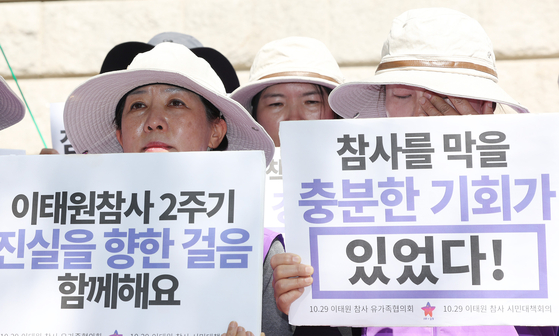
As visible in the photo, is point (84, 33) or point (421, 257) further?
point (84, 33)

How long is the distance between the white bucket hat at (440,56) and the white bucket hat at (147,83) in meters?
0.43

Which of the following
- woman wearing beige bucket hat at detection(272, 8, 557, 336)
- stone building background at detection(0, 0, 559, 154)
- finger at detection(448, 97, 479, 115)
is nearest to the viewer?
woman wearing beige bucket hat at detection(272, 8, 557, 336)

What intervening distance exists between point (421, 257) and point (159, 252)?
2.25ft

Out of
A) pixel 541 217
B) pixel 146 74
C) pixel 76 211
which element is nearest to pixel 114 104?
pixel 146 74

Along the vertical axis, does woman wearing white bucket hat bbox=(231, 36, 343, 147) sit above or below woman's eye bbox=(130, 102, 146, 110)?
above

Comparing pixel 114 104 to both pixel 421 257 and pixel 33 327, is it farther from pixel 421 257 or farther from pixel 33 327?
pixel 421 257

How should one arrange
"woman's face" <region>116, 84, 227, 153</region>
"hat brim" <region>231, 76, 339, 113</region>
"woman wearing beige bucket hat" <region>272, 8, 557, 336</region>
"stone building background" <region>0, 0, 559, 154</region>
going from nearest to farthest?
1. "woman wearing beige bucket hat" <region>272, 8, 557, 336</region>
2. "woman's face" <region>116, 84, 227, 153</region>
3. "hat brim" <region>231, 76, 339, 113</region>
4. "stone building background" <region>0, 0, 559, 154</region>

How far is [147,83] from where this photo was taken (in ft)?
6.54

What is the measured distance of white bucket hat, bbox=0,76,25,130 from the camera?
188 cm

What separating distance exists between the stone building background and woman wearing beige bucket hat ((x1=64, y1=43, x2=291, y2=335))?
1.82m

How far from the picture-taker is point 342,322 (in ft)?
4.80

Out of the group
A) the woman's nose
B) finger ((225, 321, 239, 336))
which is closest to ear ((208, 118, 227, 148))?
the woman's nose

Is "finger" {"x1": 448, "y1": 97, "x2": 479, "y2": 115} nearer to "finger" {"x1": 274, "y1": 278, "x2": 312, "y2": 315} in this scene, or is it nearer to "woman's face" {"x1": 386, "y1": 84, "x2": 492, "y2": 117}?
"woman's face" {"x1": 386, "y1": 84, "x2": 492, "y2": 117}

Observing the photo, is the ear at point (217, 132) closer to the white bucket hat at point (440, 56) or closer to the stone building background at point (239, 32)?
the white bucket hat at point (440, 56)
